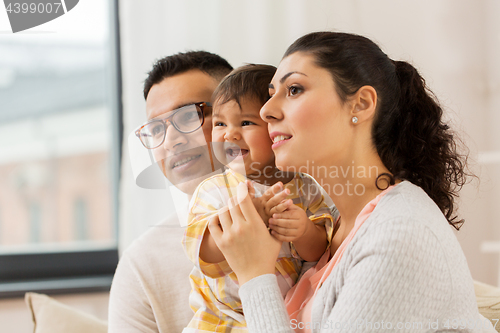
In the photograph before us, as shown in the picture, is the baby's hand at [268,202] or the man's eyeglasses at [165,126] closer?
the baby's hand at [268,202]

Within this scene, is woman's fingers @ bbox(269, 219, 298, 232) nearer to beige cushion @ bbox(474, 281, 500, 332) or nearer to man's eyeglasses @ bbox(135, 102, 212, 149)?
man's eyeglasses @ bbox(135, 102, 212, 149)

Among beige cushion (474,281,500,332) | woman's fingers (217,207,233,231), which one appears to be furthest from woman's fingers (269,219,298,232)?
beige cushion (474,281,500,332)

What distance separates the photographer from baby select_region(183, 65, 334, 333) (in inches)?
35.2

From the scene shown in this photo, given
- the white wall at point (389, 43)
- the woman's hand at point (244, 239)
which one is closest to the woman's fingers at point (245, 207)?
the woman's hand at point (244, 239)

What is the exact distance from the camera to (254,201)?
2.97ft

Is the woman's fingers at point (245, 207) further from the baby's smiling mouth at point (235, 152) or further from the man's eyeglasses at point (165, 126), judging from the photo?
the man's eyeglasses at point (165, 126)

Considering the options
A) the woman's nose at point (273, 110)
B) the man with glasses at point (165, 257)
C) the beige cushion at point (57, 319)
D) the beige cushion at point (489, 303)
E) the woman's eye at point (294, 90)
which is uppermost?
the woman's eye at point (294, 90)

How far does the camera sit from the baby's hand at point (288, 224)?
873mm

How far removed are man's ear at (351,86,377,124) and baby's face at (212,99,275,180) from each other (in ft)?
0.80

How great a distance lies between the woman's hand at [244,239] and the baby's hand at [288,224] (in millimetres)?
22

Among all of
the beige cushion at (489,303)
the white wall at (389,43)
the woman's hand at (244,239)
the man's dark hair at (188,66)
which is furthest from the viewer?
the white wall at (389,43)

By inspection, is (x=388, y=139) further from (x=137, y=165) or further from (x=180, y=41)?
(x=180, y=41)

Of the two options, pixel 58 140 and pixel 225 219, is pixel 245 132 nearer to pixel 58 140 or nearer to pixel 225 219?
pixel 225 219

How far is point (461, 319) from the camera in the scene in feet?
2.38
